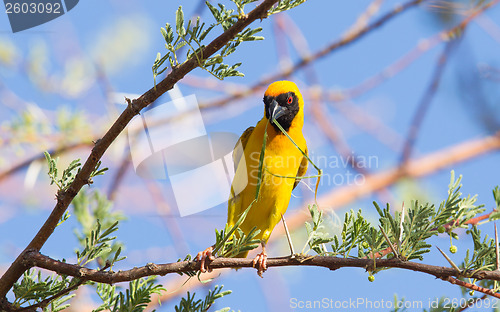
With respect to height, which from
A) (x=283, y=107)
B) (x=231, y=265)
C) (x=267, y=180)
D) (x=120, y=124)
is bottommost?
(x=231, y=265)

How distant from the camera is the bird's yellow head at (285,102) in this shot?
13.4 feet

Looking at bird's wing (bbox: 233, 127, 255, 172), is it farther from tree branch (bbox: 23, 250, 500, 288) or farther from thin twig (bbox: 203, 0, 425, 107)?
tree branch (bbox: 23, 250, 500, 288)

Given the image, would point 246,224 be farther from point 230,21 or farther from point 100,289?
point 230,21

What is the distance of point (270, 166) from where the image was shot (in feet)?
12.5

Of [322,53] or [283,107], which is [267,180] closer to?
[283,107]

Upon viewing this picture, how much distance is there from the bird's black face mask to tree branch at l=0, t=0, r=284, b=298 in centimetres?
207

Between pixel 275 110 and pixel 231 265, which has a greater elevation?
pixel 275 110

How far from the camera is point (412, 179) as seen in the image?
4574mm

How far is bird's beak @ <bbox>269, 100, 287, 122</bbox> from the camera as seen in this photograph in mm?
3873

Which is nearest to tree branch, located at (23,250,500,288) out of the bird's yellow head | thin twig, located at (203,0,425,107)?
the bird's yellow head

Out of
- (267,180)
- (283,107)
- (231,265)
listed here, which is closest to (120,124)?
(231,265)

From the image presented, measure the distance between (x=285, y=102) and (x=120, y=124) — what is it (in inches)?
91.5

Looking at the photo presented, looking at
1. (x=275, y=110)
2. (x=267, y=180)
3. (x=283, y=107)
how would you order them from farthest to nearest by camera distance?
(x=283, y=107) < (x=275, y=110) < (x=267, y=180)

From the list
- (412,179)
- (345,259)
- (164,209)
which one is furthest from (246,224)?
(345,259)
